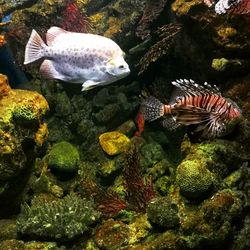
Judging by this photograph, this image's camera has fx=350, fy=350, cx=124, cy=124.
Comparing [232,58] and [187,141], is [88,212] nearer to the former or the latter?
[187,141]

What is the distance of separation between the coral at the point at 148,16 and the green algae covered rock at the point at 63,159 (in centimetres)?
230

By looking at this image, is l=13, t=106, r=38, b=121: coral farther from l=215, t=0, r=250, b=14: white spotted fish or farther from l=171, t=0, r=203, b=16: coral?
Result: l=215, t=0, r=250, b=14: white spotted fish

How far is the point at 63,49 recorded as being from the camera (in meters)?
3.67

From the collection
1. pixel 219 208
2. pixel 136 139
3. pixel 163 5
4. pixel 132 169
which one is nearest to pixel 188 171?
pixel 219 208

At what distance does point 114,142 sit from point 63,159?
102 centimetres

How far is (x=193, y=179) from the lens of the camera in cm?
360

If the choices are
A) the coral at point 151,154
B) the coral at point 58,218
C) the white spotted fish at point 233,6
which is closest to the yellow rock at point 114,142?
the coral at point 151,154

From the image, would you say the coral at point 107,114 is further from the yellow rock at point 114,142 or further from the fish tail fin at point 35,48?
the fish tail fin at point 35,48

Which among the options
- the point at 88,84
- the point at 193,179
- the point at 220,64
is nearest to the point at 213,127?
the point at 193,179

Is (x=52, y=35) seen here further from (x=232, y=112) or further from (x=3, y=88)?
(x=232, y=112)

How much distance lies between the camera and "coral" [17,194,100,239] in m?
4.01

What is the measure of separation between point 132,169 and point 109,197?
1.65 feet

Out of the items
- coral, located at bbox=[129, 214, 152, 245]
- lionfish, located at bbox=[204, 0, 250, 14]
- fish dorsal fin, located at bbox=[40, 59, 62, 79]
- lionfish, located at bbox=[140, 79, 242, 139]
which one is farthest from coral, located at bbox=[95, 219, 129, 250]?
lionfish, located at bbox=[204, 0, 250, 14]

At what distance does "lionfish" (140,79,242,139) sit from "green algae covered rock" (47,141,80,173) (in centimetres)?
190
